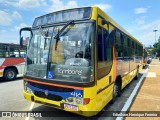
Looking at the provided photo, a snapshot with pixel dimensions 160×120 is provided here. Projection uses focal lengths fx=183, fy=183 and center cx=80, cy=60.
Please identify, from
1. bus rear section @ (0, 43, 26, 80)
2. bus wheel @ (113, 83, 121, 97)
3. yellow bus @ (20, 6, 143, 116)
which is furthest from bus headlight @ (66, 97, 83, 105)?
bus rear section @ (0, 43, 26, 80)

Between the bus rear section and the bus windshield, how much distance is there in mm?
8491

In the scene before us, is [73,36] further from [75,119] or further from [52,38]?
[75,119]

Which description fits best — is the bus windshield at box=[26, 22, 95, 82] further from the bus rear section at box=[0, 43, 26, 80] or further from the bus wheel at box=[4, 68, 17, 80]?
the bus wheel at box=[4, 68, 17, 80]

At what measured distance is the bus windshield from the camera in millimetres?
4434

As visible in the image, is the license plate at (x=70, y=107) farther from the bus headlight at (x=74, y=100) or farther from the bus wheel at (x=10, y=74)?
the bus wheel at (x=10, y=74)

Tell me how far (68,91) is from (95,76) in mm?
Answer: 751

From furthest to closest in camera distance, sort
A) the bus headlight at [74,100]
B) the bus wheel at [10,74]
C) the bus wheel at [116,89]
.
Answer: the bus wheel at [10,74] → the bus wheel at [116,89] → the bus headlight at [74,100]

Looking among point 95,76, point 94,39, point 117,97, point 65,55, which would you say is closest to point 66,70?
point 65,55

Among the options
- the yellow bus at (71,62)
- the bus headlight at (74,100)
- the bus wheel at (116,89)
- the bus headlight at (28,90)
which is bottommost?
the bus wheel at (116,89)

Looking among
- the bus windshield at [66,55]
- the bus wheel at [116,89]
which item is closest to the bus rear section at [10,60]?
the bus windshield at [66,55]

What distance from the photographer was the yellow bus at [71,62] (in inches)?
172

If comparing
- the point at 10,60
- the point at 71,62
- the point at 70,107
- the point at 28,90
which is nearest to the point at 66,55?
the point at 71,62

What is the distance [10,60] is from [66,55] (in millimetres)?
9805

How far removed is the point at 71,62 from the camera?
4598mm
